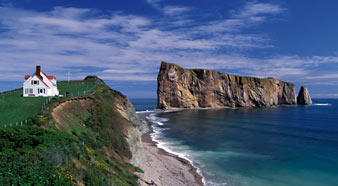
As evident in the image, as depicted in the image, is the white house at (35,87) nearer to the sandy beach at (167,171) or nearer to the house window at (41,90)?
the house window at (41,90)

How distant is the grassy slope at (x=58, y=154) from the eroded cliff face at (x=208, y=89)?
10172cm

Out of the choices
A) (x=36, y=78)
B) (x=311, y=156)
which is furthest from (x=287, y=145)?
(x=36, y=78)

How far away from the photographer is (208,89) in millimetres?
138125

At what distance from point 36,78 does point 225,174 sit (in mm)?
33298

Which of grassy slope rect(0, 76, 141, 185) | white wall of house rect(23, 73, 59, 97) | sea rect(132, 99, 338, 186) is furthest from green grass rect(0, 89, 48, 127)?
sea rect(132, 99, 338, 186)

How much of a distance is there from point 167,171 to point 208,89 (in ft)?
384

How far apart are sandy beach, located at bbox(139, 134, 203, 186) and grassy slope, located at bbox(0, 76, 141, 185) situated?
2.54 meters

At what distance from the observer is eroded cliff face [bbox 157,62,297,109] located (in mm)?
126250

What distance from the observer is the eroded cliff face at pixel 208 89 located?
12625 centimetres

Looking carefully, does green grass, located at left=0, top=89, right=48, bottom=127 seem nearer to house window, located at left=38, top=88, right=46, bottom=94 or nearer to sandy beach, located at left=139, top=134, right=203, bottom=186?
house window, located at left=38, top=88, right=46, bottom=94

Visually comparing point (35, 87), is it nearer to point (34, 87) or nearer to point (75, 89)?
point (34, 87)

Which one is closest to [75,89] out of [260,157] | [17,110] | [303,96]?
[17,110]

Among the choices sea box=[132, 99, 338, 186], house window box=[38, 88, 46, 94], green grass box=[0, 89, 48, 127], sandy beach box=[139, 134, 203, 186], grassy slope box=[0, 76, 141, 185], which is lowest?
sea box=[132, 99, 338, 186]

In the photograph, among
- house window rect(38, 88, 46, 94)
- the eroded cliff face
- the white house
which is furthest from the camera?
the eroded cliff face
